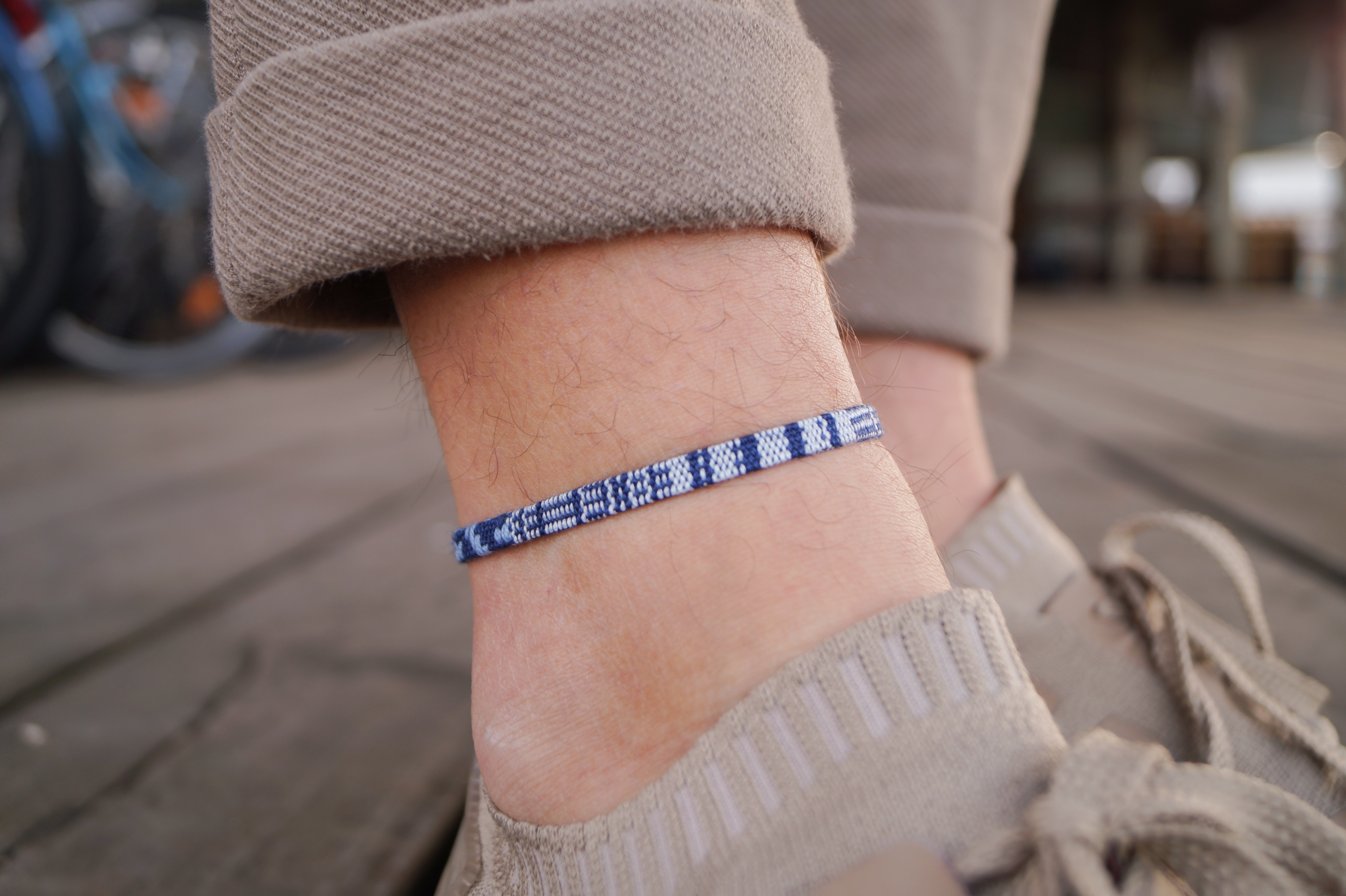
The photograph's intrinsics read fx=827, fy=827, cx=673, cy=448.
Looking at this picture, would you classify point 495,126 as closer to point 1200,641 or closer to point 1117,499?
point 1200,641

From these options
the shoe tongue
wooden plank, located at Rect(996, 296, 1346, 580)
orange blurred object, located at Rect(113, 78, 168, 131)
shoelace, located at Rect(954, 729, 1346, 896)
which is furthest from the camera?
orange blurred object, located at Rect(113, 78, 168, 131)

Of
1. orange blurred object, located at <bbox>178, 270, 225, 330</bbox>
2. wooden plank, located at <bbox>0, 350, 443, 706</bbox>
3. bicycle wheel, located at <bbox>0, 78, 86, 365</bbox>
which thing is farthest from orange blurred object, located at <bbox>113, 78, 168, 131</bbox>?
wooden plank, located at <bbox>0, 350, 443, 706</bbox>

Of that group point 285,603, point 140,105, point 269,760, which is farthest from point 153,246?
point 269,760

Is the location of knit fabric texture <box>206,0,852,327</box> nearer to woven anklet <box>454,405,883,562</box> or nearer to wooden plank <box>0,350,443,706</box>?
woven anklet <box>454,405,883,562</box>

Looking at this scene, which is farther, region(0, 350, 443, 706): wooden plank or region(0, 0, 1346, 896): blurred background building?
region(0, 350, 443, 706): wooden plank

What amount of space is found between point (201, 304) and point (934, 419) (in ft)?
5.88

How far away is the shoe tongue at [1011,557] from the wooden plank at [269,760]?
0.93 ft

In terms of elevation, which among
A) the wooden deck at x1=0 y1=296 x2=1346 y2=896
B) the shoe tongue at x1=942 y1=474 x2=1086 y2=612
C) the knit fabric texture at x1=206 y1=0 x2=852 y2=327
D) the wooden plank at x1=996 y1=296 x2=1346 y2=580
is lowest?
the wooden plank at x1=996 y1=296 x2=1346 y2=580

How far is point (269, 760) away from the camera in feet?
A: 1.39

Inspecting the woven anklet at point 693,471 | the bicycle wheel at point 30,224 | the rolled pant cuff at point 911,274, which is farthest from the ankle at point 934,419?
the bicycle wheel at point 30,224

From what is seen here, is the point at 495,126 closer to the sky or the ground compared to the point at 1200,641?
closer to the sky

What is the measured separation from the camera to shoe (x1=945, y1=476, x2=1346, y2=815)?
0.33 meters

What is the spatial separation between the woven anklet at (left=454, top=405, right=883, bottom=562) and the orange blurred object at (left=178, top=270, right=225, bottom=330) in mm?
1824

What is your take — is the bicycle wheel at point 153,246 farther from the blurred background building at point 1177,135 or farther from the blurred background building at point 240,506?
the blurred background building at point 1177,135
